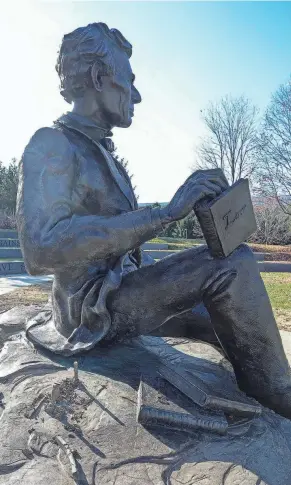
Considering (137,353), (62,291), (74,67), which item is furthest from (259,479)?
(74,67)

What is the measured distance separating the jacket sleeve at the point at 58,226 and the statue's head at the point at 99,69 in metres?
0.45

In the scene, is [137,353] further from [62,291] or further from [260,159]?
[260,159]

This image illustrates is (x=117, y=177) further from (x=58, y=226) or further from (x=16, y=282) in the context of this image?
(x=16, y=282)

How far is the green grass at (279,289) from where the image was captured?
759 centimetres

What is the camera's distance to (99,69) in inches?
78.6

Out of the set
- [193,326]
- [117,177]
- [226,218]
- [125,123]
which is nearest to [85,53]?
[125,123]

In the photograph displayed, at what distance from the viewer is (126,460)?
133cm

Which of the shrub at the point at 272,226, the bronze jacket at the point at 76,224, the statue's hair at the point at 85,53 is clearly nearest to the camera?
the bronze jacket at the point at 76,224

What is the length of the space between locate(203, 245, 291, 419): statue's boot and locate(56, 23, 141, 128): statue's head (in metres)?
0.94

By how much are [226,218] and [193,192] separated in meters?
0.16

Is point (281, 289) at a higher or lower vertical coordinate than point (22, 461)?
lower

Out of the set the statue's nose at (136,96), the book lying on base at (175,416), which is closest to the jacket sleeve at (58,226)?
the book lying on base at (175,416)

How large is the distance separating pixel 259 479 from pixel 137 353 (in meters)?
0.93
